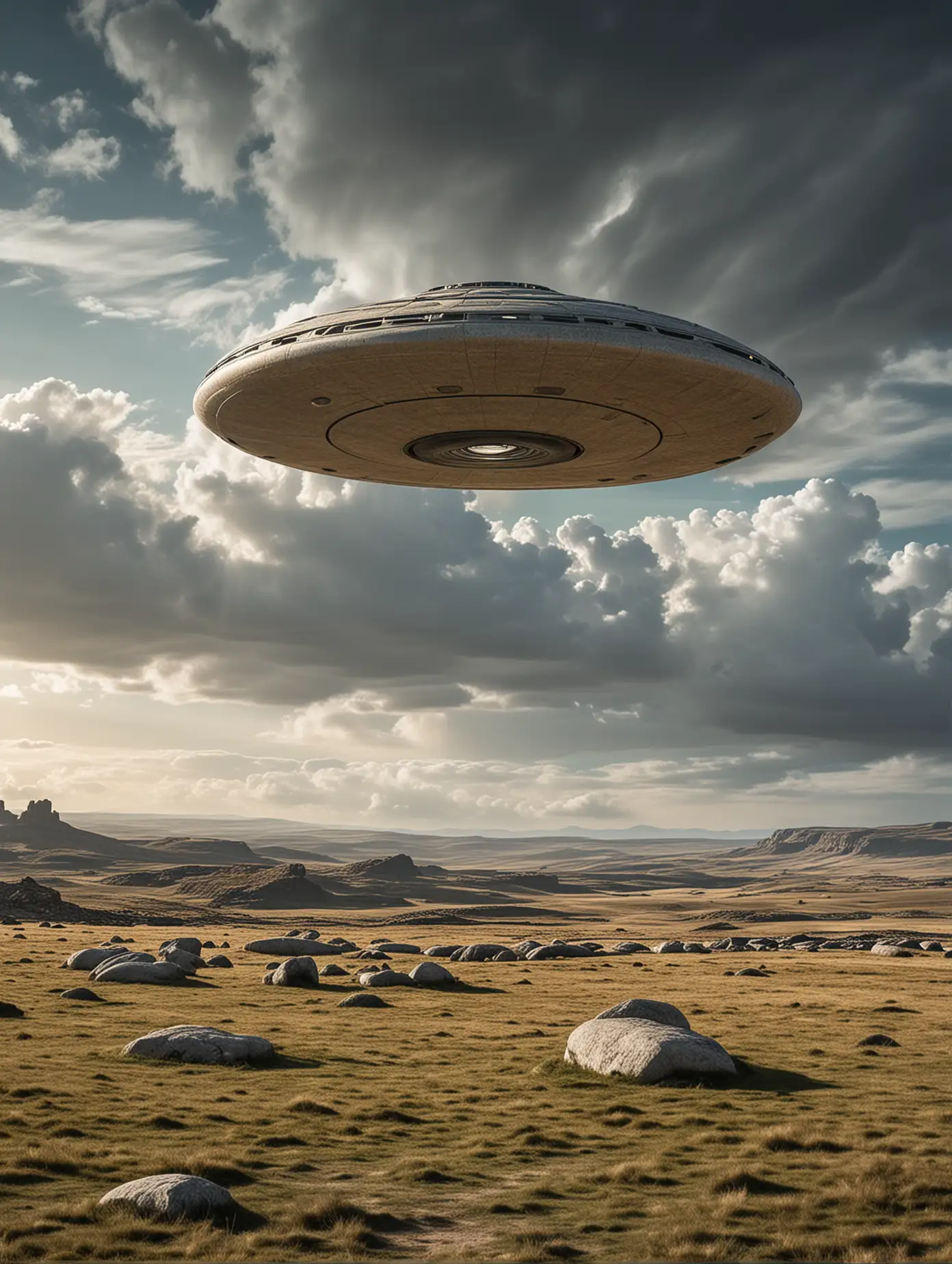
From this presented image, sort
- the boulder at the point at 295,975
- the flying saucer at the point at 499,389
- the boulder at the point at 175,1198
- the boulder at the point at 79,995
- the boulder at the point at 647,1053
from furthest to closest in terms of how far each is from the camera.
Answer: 1. the boulder at the point at 295,975
2. the boulder at the point at 79,995
3. the flying saucer at the point at 499,389
4. the boulder at the point at 647,1053
5. the boulder at the point at 175,1198

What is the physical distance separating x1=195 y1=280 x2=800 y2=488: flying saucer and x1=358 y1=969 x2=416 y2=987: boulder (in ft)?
83.6

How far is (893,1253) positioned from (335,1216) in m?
7.78

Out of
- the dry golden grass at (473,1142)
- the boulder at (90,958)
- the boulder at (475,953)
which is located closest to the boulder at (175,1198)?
the dry golden grass at (473,1142)

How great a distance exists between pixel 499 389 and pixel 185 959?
36.8 meters

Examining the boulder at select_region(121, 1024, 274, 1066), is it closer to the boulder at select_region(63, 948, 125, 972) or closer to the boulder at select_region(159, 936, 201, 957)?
the boulder at select_region(63, 948, 125, 972)

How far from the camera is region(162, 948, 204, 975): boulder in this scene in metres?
61.2

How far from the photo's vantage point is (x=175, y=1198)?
16453mm

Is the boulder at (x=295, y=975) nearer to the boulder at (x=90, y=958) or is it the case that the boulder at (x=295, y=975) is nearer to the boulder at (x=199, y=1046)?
the boulder at (x=90, y=958)

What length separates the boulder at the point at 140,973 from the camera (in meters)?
53.4

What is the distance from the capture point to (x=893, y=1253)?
609 inches

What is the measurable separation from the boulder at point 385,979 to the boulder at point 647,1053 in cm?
2644

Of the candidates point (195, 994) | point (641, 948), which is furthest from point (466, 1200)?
point (641, 948)

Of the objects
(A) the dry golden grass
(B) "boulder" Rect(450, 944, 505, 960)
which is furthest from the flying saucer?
(B) "boulder" Rect(450, 944, 505, 960)

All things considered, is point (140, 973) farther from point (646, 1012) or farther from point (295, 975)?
point (646, 1012)
